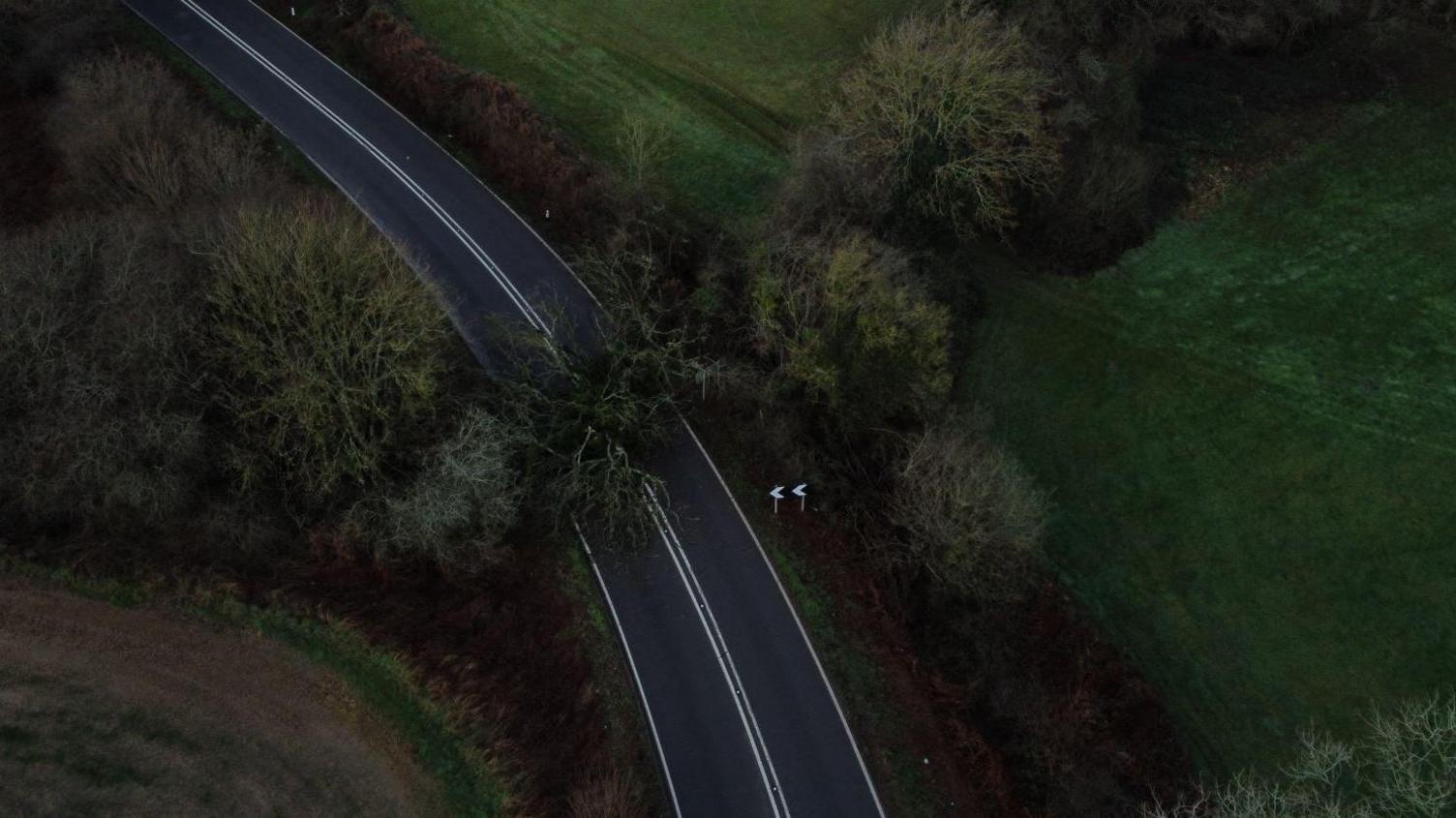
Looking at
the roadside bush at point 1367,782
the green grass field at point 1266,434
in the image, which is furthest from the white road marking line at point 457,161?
the roadside bush at point 1367,782

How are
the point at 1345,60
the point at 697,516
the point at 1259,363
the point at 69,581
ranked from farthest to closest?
the point at 1345,60, the point at 1259,363, the point at 697,516, the point at 69,581

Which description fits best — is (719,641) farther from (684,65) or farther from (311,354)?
(684,65)

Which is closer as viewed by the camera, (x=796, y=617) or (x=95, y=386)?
(x=95, y=386)

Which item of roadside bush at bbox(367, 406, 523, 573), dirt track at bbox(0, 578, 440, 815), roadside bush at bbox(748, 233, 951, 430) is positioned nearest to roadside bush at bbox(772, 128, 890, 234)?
roadside bush at bbox(748, 233, 951, 430)

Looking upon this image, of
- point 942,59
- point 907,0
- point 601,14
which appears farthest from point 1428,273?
point 601,14

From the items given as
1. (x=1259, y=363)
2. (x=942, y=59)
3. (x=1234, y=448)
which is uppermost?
(x=942, y=59)

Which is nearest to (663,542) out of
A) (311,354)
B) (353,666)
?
(353,666)

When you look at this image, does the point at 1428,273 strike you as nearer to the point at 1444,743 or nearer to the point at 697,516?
the point at 1444,743

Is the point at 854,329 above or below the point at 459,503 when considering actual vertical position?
above
